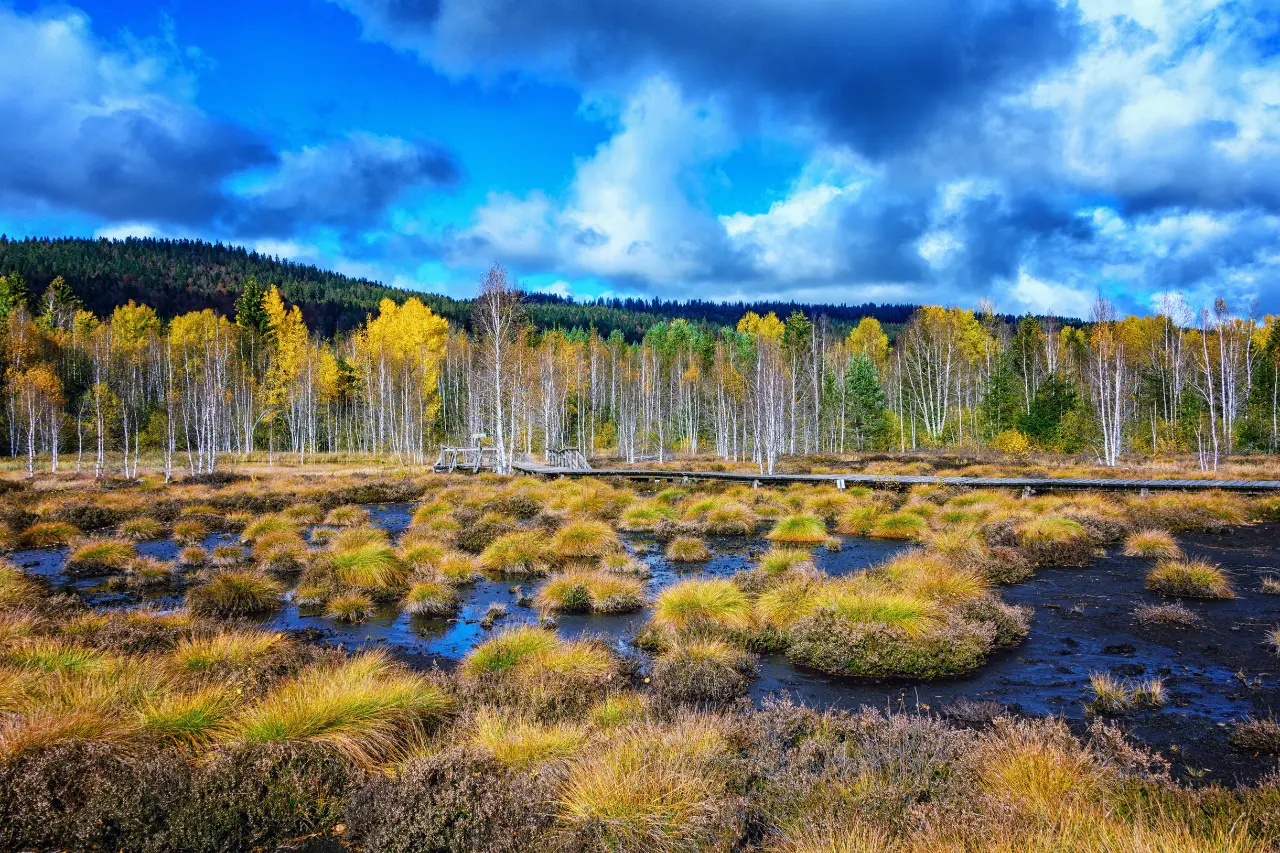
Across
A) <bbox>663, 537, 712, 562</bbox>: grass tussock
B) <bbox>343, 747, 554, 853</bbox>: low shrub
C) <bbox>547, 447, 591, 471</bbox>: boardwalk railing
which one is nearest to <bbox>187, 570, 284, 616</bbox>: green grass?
<bbox>343, 747, 554, 853</bbox>: low shrub

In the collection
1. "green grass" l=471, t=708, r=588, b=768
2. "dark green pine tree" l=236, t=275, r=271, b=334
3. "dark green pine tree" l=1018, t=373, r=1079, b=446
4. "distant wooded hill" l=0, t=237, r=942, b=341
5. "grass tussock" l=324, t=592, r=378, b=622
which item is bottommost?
"grass tussock" l=324, t=592, r=378, b=622

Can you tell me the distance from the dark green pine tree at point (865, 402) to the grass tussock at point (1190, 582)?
4927cm

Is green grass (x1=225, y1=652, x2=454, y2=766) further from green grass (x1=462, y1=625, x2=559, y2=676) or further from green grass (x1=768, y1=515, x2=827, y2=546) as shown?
green grass (x1=768, y1=515, x2=827, y2=546)

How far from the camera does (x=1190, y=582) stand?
11.7 metres

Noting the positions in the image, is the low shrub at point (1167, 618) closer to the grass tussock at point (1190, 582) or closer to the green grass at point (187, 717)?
the grass tussock at point (1190, 582)

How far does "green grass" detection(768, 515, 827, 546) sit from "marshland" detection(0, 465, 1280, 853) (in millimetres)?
814

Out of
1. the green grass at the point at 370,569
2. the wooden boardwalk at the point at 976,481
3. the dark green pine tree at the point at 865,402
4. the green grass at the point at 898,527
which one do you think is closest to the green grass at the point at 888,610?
the green grass at the point at 370,569

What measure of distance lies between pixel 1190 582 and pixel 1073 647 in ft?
14.6

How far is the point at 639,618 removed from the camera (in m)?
11.4

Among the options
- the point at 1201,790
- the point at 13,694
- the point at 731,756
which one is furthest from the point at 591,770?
the point at 13,694

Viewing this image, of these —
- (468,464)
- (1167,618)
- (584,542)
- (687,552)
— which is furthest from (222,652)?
(468,464)

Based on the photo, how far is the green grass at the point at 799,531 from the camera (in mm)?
18078

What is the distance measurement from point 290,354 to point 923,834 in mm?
70527

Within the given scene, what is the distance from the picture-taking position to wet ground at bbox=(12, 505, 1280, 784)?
22.3ft
